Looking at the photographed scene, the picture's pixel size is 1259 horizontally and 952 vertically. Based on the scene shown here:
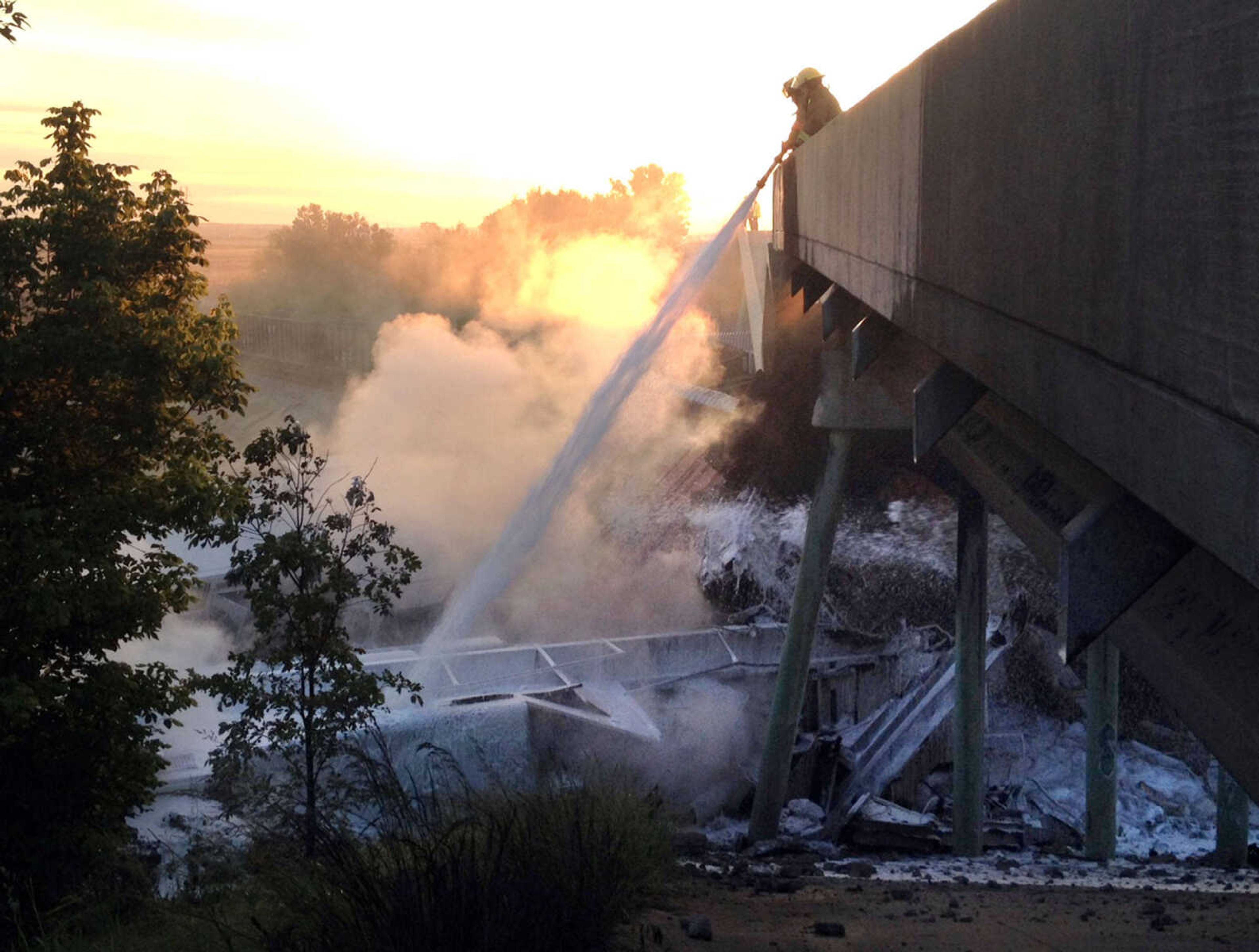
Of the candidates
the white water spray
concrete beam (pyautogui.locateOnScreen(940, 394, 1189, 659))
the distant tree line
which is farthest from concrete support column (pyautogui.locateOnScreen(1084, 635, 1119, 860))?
the distant tree line

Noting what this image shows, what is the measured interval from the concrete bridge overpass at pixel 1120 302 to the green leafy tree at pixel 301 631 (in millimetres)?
4867

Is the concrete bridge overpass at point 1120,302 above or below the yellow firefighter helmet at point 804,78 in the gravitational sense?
below

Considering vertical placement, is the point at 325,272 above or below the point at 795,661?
above

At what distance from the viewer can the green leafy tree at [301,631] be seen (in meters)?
8.19

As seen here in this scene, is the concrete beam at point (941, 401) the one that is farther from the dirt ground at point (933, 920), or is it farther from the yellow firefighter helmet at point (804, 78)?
the yellow firefighter helmet at point (804, 78)

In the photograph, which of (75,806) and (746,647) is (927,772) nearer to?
(746,647)

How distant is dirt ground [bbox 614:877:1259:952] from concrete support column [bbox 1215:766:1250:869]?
3661mm

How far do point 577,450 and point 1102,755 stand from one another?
704 cm

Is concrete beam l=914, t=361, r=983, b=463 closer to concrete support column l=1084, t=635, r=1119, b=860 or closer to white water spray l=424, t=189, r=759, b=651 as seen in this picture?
white water spray l=424, t=189, r=759, b=651

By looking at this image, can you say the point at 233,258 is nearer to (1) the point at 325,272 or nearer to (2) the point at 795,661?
(1) the point at 325,272

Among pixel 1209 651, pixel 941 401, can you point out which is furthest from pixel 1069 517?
pixel 941 401

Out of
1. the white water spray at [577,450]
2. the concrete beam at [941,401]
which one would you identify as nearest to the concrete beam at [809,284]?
the white water spray at [577,450]

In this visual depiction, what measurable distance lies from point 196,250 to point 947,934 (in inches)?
284

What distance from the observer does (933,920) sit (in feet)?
22.3
